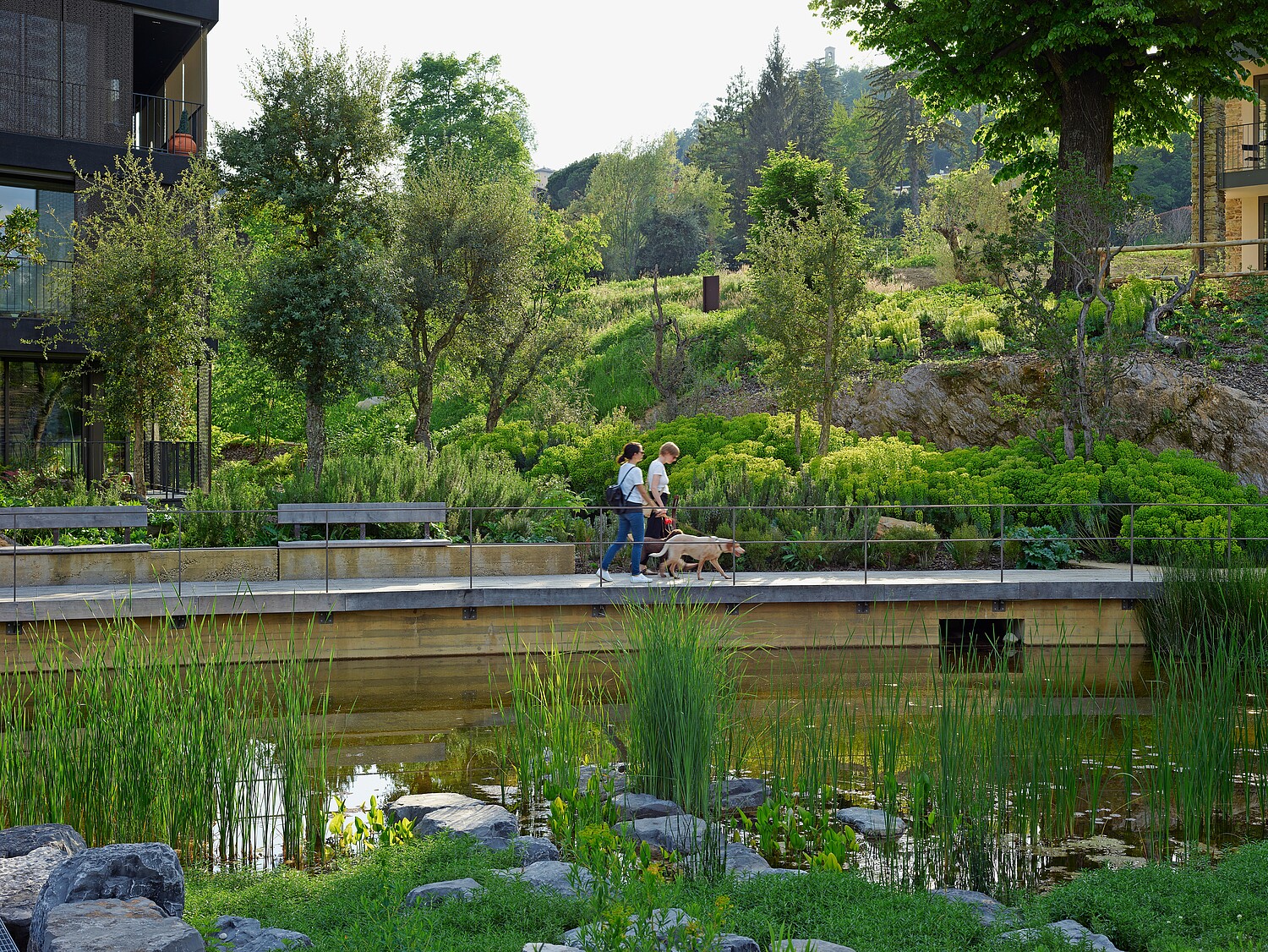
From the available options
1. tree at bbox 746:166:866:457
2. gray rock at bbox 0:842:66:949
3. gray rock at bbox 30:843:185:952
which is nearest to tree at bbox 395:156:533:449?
tree at bbox 746:166:866:457

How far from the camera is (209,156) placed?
707 inches

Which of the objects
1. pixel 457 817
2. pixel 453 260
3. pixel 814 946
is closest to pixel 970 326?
pixel 453 260

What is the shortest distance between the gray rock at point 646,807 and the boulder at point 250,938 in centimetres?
213

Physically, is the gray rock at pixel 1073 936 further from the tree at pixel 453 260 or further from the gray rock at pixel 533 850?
the tree at pixel 453 260

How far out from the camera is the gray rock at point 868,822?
6520mm

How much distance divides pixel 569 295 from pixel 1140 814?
22.9 m

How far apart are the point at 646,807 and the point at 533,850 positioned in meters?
0.88

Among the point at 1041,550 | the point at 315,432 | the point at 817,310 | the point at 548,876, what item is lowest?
the point at 548,876

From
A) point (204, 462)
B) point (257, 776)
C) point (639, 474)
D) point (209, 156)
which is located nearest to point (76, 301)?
point (209, 156)

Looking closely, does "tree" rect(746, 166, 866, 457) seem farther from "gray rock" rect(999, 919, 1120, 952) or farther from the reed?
"gray rock" rect(999, 919, 1120, 952)

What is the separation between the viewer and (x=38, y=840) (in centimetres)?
562

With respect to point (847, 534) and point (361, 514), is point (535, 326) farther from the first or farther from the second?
point (361, 514)

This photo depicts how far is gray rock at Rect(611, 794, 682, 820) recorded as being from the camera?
6.57 meters

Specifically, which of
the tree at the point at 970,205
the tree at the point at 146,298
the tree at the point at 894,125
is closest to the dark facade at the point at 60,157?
the tree at the point at 146,298
